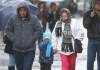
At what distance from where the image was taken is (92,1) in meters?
10.7

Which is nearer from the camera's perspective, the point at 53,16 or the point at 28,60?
the point at 28,60

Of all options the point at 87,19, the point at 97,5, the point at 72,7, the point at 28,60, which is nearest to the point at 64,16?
the point at 87,19

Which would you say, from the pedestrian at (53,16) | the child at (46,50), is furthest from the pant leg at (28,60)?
the pedestrian at (53,16)

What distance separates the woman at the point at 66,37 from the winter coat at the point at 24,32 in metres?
0.85

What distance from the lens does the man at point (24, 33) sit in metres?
10.1

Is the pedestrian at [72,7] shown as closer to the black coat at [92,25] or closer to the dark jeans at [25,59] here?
the black coat at [92,25]

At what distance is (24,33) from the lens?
1005 centimetres

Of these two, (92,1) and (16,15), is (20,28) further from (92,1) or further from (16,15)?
(92,1)

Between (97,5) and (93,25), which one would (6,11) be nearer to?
(93,25)

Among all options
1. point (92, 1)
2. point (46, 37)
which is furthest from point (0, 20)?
point (92, 1)

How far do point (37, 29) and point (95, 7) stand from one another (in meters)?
1.38

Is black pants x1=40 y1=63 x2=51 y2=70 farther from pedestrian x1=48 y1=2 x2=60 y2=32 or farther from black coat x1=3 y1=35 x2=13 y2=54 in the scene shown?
pedestrian x1=48 y1=2 x2=60 y2=32

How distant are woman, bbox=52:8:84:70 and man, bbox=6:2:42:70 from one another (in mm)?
876

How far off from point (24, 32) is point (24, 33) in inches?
0.9
